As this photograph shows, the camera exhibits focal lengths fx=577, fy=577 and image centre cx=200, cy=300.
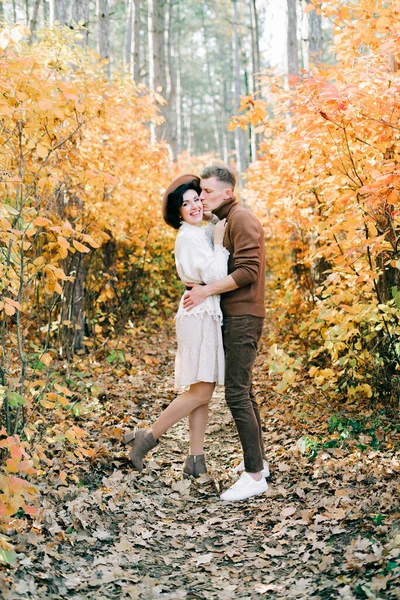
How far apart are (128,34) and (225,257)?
1401 cm

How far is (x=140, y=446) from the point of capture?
4.05m

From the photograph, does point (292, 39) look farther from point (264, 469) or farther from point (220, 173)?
point (264, 469)

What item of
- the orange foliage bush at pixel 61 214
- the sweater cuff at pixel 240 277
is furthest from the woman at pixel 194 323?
the orange foliage bush at pixel 61 214

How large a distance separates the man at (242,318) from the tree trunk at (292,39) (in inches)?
297

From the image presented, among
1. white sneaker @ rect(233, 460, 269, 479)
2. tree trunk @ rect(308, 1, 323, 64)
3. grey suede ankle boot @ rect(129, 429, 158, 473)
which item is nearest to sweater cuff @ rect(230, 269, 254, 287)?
grey suede ankle boot @ rect(129, 429, 158, 473)

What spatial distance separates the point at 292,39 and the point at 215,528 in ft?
33.6

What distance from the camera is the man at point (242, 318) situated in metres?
3.73

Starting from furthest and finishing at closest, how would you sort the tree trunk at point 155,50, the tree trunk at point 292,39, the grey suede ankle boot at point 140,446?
the tree trunk at point 155,50, the tree trunk at point 292,39, the grey suede ankle boot at point 140,446

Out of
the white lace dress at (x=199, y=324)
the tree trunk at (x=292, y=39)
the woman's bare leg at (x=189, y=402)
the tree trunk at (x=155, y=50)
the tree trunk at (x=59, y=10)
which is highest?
the tree trunk at (x=155, y=50)

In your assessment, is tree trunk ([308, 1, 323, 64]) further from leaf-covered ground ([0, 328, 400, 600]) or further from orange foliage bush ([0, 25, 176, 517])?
leaf-covered ground ([0, 328, 400, 600])

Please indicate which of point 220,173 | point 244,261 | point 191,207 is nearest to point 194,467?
point 244,261

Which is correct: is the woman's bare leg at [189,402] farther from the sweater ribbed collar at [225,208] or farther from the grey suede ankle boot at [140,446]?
the sweater ribbed collar at [225,208]

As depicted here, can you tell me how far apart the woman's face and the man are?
18cm

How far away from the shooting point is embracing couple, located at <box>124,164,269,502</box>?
376 cm
